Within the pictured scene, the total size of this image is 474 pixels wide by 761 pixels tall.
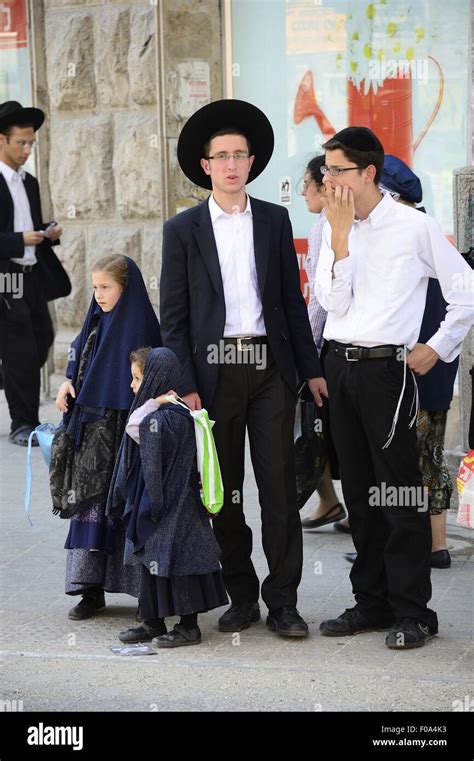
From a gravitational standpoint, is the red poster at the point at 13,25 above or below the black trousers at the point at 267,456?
above

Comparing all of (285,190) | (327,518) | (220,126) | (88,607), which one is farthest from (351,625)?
(285,190)

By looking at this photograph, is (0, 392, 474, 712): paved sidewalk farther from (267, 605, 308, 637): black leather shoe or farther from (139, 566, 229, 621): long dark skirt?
(139, 566, 229, 621): long dark skirt

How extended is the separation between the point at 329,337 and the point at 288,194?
4.47 meters

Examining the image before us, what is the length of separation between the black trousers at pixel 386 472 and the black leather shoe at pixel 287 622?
39 centimetres

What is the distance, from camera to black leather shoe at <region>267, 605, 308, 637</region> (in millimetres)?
5582

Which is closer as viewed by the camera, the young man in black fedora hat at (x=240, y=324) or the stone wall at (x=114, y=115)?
the young man in black fedora hat at (x=240, y=324)

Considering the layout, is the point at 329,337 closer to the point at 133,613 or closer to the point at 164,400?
the point at 164,400

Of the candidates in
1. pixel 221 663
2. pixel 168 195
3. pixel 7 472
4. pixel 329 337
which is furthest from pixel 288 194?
pixel 221 663

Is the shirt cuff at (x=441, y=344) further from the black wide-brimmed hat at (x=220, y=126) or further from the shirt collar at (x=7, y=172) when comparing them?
the shirt collar at (x=7, y=172)

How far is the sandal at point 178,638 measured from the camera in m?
5.56

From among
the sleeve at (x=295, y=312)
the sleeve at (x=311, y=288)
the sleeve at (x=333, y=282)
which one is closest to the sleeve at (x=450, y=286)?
the sleeve at (x=333, y=282)

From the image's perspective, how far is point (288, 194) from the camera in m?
9.81

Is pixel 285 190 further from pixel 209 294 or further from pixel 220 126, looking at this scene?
pixel 209 294

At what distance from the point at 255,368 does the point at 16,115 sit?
4.31 meters
